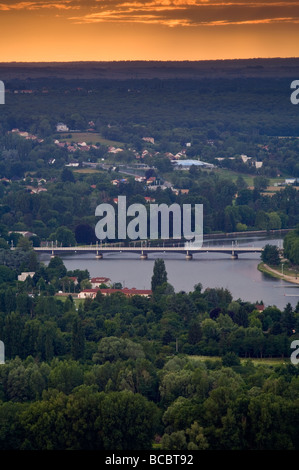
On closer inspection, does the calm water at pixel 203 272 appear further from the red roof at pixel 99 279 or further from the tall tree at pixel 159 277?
the tall tree at pixel 159 277

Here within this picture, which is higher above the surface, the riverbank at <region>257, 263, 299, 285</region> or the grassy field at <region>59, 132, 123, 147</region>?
the grassy field at <region>59, 132, 123, 147</region>

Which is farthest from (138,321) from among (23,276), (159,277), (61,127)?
(61,127)

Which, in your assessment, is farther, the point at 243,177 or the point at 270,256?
the point at 243,177

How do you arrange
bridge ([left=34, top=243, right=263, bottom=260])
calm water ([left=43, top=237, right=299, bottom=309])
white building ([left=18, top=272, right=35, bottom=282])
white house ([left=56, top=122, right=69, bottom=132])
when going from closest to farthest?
1. calm water ([left=43, top=237, right=299, bottom=309])
2. white building ([left=18, top=272, right=35, bottom=282])
3. bridge ([left=34, top=243, right=263, bottom=260])
4. white house ([left=56, top=122, right=69, bottom=132])

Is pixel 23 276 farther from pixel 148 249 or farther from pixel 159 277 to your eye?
pixel 148 249

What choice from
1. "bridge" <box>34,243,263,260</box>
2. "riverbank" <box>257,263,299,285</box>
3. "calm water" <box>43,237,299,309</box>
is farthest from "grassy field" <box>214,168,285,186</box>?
"riverbank" <box>257,263,299,285</box>

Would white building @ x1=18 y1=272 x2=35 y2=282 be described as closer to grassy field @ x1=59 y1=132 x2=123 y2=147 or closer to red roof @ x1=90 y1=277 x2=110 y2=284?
red roof @ x1=90 y1=277 x2=110 y2=284

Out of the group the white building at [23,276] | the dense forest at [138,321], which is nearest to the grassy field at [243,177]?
the dense forest at [138,321]
